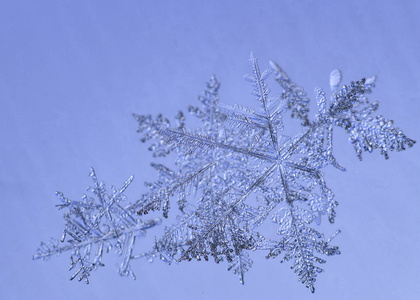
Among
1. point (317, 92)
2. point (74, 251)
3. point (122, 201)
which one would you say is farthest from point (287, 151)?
point (74, 251)

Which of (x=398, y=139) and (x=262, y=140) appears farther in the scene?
(x=262, y=140)

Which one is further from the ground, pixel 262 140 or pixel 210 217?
pixel 262 140

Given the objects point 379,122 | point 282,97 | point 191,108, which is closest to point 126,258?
point 191,108

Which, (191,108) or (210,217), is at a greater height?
(191,108)

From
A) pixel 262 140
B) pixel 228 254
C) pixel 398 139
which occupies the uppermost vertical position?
pixel 262 140

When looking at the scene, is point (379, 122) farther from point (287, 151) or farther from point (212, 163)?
point (212, 163)

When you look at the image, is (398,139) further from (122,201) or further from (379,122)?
(122,201)
